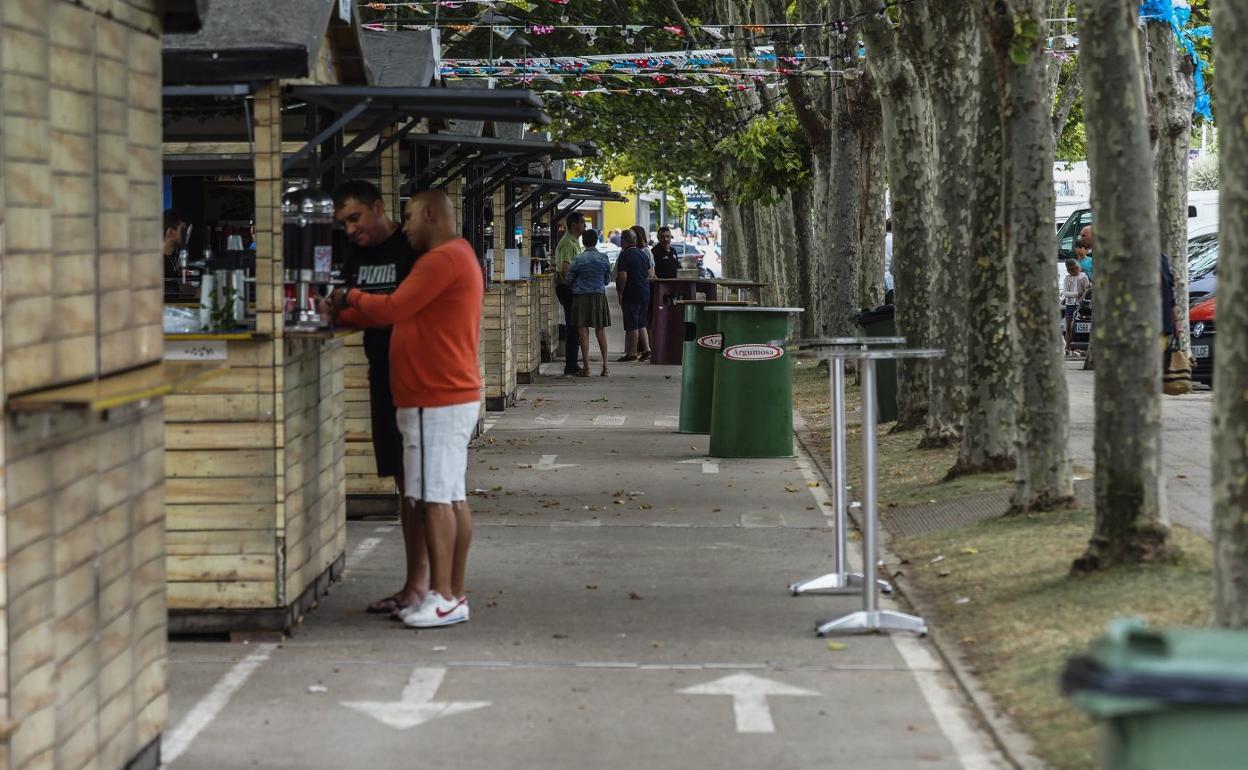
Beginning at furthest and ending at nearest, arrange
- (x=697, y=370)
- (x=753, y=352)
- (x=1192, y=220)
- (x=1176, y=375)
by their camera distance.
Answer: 1. (x=1192, y=220)
2. (x=1176, y=375)
3. (x=697, y=370)
4. (x=753, y=352)

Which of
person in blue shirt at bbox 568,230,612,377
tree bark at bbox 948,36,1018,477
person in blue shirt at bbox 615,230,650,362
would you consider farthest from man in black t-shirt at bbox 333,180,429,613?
person in blue shirt at bbox 615,230,650,362

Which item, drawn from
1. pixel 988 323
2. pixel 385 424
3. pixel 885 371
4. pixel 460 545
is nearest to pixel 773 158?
pixel 885 371

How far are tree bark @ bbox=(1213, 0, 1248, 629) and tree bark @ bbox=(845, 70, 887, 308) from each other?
14886mm

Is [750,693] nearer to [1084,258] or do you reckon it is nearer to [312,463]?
[312,463]

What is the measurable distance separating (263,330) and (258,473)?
2.00ft

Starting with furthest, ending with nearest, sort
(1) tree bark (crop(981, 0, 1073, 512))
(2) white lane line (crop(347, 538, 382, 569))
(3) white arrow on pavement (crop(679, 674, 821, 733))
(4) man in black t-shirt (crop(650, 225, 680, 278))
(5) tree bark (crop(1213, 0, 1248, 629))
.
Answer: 1. (4) man in black t-shirt (crop(650, 225, 680, 278))
2. (1) tree bark (crop(981, 0, 1073, 512))
3. (2) white lane line (crop(347, 538, 382, 569))
4. (3) white arrow on pavement (crop(679, 674, 821, 733))
5. (5) tree bark (crop(1213, 0, 1248, 629))

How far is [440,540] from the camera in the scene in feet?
→ 27.1

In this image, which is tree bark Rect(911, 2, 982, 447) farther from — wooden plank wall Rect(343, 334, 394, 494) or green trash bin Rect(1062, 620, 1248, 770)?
green trash bin Rect(1062, 620, 1248, 770)

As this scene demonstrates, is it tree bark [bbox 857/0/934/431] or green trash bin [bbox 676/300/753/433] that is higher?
tree bark [bbox 857/0/934/431]

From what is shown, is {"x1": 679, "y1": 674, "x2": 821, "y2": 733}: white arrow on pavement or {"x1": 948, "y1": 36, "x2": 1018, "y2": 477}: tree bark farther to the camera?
{"x1": 948, "y1": 36, "x2": 1018, "y2": 477}: tree bark

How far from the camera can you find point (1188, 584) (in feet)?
26.4

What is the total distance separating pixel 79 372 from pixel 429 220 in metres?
3.41

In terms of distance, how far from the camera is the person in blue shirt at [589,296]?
24.5m

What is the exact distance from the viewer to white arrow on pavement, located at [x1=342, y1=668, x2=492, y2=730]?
661cm
